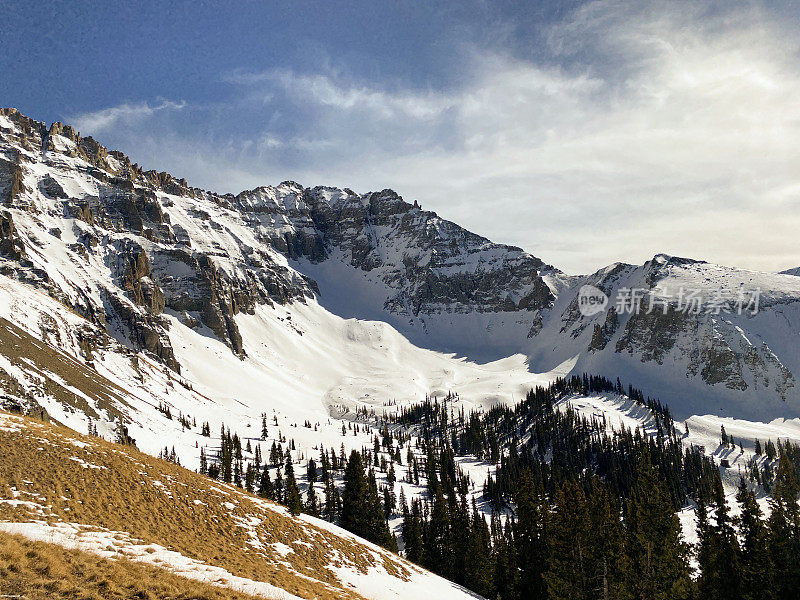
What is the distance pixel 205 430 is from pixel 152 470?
138 meters

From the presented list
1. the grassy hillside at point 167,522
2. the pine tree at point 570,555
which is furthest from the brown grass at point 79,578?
the pine tree at point 570,555

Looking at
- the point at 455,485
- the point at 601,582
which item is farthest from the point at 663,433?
the point at 601,582

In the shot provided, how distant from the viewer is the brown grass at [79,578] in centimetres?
1566

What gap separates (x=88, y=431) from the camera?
11181cm

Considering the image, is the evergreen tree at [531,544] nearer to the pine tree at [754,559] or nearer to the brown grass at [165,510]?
the brown grass at [165,510]

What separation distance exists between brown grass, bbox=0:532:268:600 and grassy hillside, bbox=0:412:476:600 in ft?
6.72

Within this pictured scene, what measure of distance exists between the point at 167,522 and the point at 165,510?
167 centimetres

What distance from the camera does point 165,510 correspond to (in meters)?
32.0

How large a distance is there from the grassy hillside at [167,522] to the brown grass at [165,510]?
0.28 feet

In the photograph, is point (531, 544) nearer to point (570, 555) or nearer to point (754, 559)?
point (570, 555)

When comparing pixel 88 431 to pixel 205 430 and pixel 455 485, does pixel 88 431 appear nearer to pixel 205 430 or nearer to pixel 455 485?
pixel 205 430

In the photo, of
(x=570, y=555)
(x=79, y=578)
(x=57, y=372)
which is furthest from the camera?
(x=57, y=372)

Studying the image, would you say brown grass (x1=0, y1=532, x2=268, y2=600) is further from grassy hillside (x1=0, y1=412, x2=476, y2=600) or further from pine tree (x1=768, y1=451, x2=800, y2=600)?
pine tree (x1=768, y1=451, x2=800, y2=600)

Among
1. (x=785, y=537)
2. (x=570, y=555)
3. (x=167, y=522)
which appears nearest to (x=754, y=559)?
(x=785, y=537)
